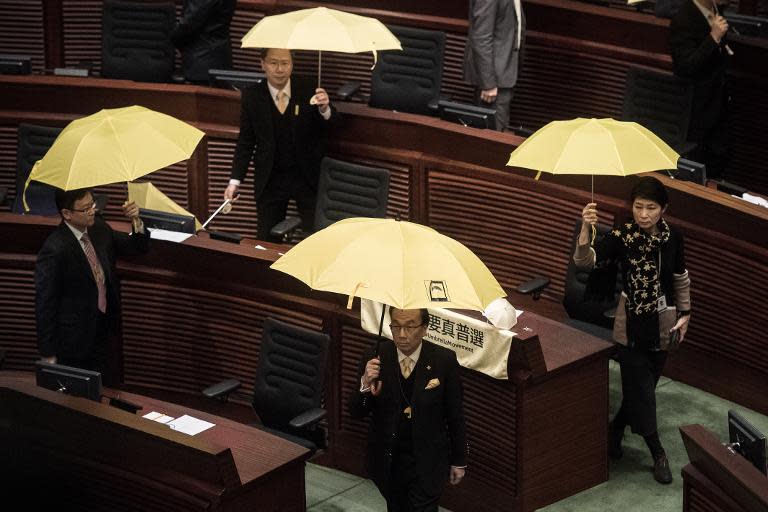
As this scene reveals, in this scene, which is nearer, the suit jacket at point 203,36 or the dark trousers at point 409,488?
the dark trousers at point 409,488

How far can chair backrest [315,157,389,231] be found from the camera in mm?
7152

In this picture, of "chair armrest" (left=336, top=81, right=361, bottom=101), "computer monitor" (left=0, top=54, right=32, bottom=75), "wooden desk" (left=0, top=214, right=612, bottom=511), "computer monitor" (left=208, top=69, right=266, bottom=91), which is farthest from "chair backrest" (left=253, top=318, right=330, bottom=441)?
"computer monitor" (left=0, top=54, right=32, bottom=75)

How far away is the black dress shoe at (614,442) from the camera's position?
6.38 m

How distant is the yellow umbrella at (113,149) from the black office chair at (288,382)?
0.88 m

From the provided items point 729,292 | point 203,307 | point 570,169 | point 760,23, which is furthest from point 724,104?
point 203,307

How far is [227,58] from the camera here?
8.33 metres

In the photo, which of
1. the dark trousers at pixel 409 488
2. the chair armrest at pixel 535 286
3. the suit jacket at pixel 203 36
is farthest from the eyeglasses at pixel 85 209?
the suit jacket at pixel 203 36

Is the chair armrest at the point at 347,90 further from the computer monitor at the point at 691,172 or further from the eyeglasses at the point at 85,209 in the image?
the eyeglasses at the point at 85,209

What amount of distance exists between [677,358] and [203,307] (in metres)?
2.42

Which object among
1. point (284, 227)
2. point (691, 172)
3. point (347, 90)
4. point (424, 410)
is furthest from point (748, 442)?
point (347, 90)

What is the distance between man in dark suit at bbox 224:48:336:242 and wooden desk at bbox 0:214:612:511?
72 centimetres

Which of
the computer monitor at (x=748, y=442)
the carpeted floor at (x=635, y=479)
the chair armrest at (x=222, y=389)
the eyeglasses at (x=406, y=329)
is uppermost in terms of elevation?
the eyeglasses at (x=406, y=329)

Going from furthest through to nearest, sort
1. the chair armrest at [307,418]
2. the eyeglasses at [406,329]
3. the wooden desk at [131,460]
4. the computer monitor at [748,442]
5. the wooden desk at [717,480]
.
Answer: the chair armrest at [307,418]
the wooden desk at [131,460]
the eyeglasses at [406,329]
the computer monitor at [748,442]
the wooden desk at [717,480]

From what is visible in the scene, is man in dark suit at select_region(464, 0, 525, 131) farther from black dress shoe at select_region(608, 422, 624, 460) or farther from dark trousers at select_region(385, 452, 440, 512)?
dark trousers at select_region(385, 452, 440, 512)
